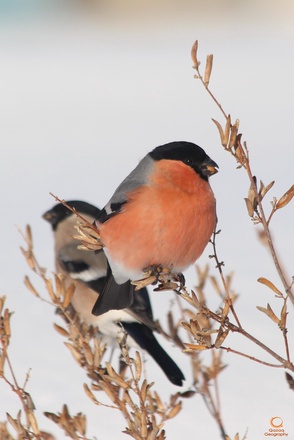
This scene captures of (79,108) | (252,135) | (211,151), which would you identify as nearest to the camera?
(211,151)

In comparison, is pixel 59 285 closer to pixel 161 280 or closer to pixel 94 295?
pixel 161 280

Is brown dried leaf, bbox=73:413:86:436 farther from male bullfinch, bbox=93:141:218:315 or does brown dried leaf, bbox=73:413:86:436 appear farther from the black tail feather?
the black tail feather

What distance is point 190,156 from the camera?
2209mm

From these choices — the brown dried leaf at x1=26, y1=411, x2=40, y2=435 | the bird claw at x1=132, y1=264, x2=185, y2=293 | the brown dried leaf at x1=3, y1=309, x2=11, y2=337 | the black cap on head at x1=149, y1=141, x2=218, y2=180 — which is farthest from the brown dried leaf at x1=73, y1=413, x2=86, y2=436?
the black cap on head at x1=149, y1=141, x2=218, y2=180

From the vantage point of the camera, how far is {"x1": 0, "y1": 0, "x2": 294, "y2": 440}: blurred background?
2984 mm

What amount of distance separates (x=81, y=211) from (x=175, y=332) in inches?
58.9

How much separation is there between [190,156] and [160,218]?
23 centimetres

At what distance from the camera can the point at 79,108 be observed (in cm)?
737

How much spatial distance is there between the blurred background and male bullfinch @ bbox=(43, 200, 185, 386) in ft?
0.40

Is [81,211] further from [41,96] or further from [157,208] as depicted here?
[41,96]

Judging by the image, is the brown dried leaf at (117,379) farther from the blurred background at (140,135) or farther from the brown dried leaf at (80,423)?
the blurred background at (140,135)

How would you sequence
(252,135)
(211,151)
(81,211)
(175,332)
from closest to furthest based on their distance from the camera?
(175,332)
(81,211)
(211,151)
(252,135)

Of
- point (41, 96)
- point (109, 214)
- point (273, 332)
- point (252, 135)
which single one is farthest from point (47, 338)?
point (41, 96)

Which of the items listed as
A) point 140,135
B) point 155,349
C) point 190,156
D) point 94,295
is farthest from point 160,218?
point 140,135
